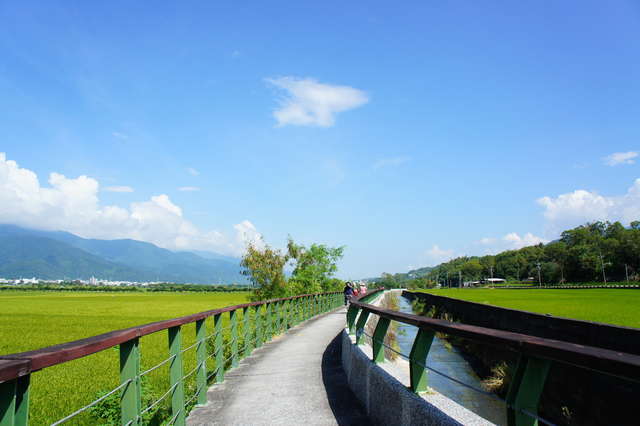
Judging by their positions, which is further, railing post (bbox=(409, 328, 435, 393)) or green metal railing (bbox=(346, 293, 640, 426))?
railing post (bbox=(409, 328, 435, 393))

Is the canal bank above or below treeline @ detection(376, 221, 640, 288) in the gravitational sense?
below

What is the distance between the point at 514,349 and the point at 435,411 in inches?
48.1

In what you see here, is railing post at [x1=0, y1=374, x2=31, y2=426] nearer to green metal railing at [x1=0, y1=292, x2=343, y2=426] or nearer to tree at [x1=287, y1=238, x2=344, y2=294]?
green metal railing at [x1=0, y1=292, x2=343, y2=426]

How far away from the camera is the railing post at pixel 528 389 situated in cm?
263

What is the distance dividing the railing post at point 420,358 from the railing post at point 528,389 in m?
1.30

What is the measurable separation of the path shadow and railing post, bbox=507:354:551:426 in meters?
3.07

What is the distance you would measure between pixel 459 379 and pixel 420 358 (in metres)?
11.7

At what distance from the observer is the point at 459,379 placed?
48.4 ft

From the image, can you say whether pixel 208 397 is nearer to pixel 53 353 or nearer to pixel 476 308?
pixel 53 353

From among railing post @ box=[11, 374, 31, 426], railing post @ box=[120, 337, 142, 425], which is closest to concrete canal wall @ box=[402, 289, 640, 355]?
railing post @ box=[120, 337, 142, 425]

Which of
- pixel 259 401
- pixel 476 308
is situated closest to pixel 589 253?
pixel 476 308

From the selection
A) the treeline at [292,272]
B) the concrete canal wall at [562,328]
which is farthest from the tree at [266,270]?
the concrete canal wall at [562,328]

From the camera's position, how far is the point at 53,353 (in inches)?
97.0

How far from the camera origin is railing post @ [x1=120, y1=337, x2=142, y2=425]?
3676 mm
